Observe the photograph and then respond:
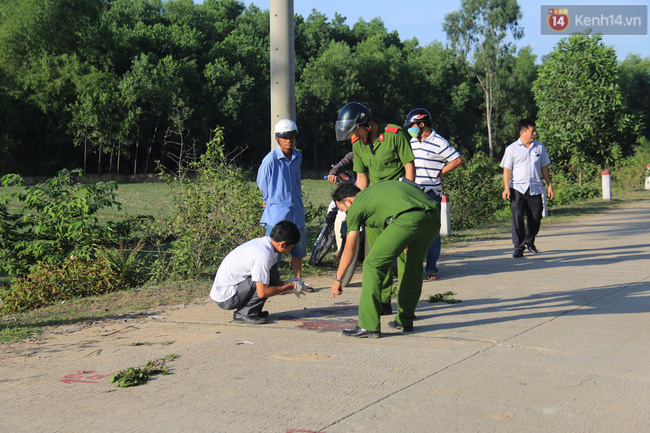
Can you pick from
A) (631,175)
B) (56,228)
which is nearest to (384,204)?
(56,228)

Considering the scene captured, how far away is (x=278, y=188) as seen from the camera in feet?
25.6

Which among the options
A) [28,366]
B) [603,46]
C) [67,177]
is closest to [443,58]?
[603,46]

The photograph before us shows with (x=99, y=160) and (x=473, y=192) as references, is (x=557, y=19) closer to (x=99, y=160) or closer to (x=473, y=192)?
(x=473, y=192)

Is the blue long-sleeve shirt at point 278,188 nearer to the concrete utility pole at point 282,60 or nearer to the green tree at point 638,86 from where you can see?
the concrete utility pole at point 282,60

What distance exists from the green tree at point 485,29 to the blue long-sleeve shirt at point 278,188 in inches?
2378

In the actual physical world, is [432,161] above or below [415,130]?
below

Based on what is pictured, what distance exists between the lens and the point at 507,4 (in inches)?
2494

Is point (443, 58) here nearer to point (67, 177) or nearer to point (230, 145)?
point (230, 145)

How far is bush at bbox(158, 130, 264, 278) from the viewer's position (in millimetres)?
9141

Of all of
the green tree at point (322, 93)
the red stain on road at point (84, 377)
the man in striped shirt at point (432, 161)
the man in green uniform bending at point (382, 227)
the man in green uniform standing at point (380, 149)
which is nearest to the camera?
the red stain on road at point (84, 377)

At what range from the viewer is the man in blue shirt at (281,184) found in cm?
778

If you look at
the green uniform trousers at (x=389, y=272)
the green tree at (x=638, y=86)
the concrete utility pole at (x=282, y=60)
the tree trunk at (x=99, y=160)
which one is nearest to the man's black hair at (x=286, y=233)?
the green uniform trousers at (x=389, y=272)

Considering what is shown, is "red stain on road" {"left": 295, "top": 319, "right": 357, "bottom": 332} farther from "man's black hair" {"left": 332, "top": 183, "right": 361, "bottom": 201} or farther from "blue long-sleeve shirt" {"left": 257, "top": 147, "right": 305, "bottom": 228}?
"blue long-sleeve shirt" {"left": 257, "top": 147, "right": 305, "bottom": 228}

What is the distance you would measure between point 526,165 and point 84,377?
7.60 meters
